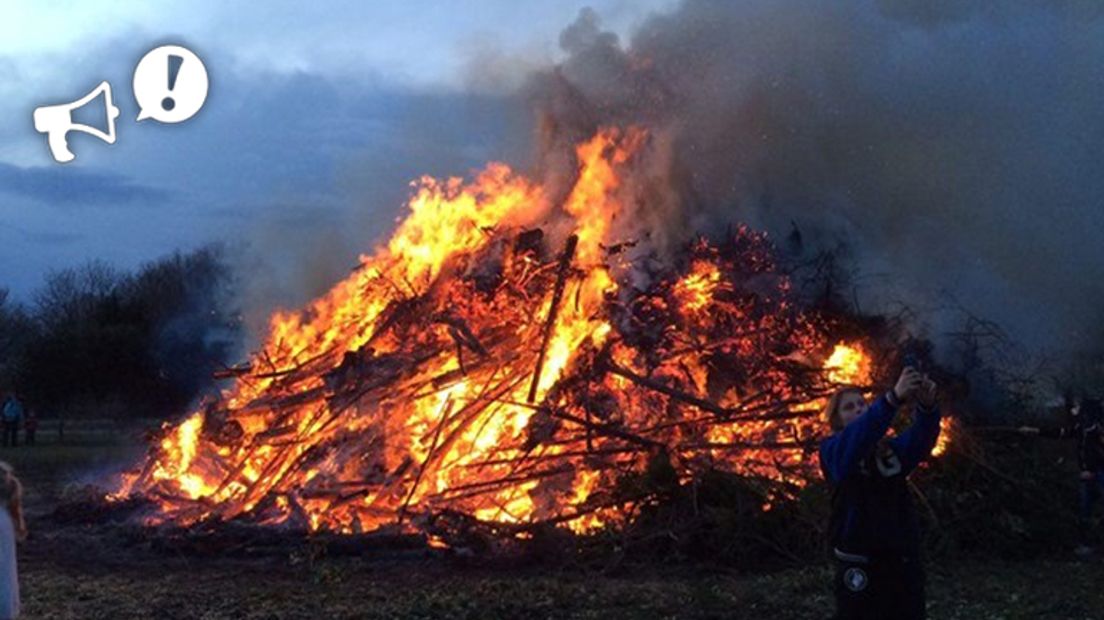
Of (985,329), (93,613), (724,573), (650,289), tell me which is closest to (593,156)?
(650,289)

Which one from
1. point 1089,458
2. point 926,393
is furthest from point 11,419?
point 926,393

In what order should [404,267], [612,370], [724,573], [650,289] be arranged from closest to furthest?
[724,573], [612,370], [650,289], [404,267]

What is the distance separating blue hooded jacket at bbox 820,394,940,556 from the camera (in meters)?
4.43

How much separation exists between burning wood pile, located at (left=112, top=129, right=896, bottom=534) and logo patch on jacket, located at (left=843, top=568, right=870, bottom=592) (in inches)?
192

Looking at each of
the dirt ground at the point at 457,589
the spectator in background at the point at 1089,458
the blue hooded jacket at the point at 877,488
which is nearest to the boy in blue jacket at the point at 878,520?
the blue hooded jacket at the point at 877,488

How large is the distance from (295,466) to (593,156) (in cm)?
492

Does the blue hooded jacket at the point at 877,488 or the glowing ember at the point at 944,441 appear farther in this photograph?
the glowing ember at the point at 944,441

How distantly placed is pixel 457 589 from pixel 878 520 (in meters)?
4.41

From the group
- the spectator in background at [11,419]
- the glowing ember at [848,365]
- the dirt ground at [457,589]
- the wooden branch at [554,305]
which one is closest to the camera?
the dirt ground at [457,589]

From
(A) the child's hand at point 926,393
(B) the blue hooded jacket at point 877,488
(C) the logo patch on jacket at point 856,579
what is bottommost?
(C) the logo patch on jacket at point 856,579

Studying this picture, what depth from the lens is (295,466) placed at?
10.9m

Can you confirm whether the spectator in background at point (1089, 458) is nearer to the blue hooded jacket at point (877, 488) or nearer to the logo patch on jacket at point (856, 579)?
the blue hooded jacket at point (877, 488)

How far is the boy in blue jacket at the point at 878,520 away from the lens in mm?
4426

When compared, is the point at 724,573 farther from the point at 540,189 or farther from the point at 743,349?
the point at 540,189
